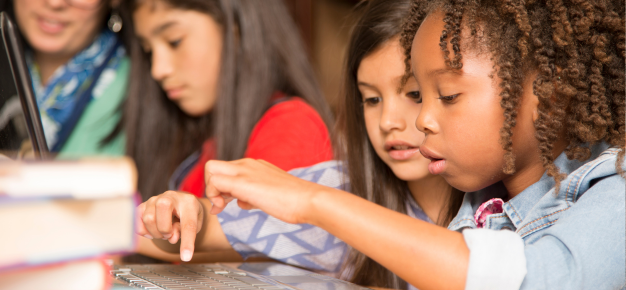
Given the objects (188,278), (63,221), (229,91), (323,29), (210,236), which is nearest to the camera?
(63,221)

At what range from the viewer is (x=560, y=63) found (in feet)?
1.84

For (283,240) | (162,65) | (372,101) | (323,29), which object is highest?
(323,29)

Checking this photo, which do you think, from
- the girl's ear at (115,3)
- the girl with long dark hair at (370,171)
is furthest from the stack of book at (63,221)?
the girl's ear at (115,3)

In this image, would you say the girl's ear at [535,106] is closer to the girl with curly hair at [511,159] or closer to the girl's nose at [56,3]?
the girl with curly hair at [511,159]

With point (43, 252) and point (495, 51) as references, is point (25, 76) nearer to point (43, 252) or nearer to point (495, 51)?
point (43, 252)

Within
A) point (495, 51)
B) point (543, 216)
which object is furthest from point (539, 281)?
point (495, 51)

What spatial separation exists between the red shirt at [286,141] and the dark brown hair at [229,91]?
0.15 ft

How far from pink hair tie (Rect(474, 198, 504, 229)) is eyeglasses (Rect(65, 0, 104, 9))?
113 centimetres

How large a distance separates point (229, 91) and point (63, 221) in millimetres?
1000

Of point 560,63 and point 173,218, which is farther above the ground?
point 560,63

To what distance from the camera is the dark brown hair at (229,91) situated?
1221 mm

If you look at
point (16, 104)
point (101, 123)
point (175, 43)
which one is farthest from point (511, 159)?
point (101, 123)

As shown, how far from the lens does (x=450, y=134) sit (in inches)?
22.9

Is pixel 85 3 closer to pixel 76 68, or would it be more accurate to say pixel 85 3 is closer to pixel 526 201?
pixel 76 68
